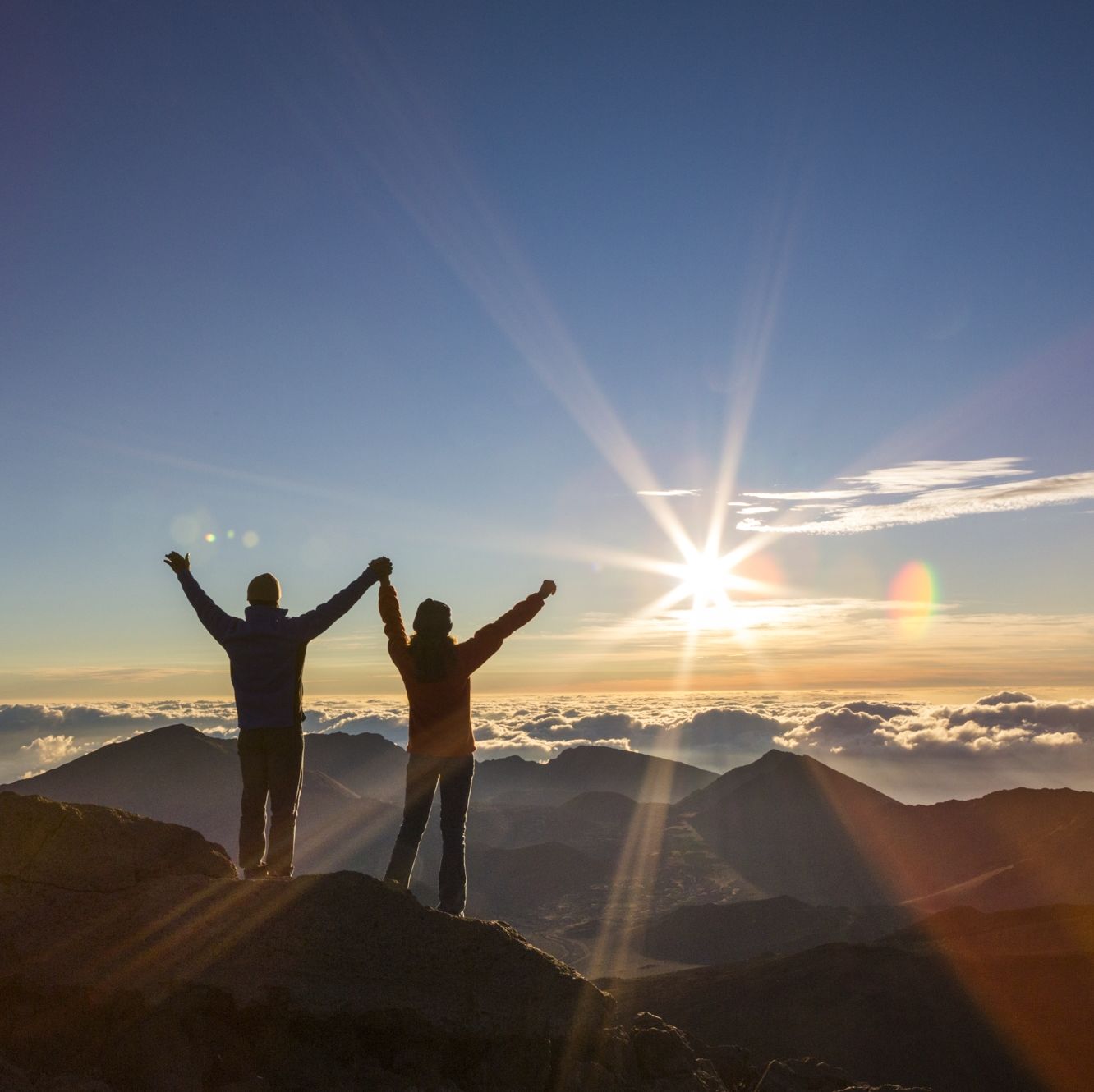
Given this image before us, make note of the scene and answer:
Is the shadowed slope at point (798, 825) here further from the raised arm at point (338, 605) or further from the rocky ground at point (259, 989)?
the raised arm at point (338, 605)

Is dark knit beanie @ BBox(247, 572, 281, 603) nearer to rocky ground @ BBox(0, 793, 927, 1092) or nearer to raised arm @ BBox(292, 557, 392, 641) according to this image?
raised arm @ BBox(292, 557, 392, 641)

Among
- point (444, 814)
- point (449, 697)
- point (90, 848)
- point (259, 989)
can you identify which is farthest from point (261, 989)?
point (449, 697)

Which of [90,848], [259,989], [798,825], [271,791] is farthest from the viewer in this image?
[798,825]

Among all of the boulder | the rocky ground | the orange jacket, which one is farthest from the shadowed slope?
the boulder

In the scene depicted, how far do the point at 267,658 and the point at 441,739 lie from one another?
1506 millimetres

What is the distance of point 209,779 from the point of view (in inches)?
5281

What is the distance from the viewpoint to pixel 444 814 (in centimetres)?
695

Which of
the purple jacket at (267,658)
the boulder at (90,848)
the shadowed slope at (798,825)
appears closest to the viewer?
the boulder at (90,848)

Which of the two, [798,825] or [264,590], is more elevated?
[264,590]

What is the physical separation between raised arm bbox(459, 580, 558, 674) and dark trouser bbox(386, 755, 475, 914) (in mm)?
796

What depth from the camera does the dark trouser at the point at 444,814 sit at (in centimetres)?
689

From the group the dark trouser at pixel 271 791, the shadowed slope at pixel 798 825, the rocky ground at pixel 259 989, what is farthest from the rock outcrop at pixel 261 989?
the shadowed slope at pixel 798 825

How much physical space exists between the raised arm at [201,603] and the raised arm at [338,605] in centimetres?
55

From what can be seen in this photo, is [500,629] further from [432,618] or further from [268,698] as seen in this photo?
[268,698]
